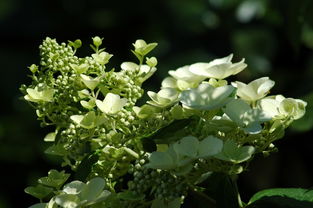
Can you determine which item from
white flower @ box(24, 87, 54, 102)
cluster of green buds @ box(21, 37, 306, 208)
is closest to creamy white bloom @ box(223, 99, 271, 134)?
cluster of green buds @ box(21, 37, 306, 208)

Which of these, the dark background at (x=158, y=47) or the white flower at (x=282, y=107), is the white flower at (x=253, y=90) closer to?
the white flower at (x=282, y=107)

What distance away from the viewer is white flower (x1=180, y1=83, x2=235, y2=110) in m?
0.75

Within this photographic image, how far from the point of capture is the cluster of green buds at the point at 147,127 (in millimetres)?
727

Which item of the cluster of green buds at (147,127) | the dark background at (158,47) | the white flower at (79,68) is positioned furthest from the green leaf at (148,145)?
the dark background at (158,47)

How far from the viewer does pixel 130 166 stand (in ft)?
2.56

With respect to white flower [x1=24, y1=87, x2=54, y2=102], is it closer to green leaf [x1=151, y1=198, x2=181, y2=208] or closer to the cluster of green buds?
the cluster of green buds

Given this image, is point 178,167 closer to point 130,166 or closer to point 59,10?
point 130,166

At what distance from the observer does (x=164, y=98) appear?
782 millimetres

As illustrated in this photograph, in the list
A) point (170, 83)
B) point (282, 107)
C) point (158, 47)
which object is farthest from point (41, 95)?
point (158, 47)

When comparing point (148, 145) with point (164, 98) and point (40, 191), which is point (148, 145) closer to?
Result: point (164, 98)

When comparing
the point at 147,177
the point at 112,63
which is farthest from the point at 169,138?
the point at 112,63

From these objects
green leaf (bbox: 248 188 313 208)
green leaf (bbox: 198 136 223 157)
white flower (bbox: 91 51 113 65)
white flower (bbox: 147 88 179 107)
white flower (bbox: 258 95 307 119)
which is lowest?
green leaf (bbox: 248 188 313 208)

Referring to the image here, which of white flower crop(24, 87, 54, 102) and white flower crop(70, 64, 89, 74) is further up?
white flower crop(70, 64, 89, 74)

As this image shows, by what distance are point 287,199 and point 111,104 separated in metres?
0.24
